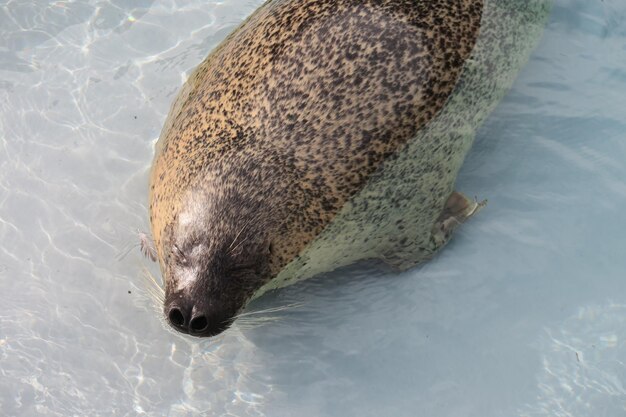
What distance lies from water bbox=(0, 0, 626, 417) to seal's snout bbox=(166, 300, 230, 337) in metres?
0.96

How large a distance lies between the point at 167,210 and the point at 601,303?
2.70 metres

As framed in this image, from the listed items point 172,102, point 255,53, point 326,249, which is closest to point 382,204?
point 326,249

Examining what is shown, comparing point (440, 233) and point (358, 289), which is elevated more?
point (440, 233)

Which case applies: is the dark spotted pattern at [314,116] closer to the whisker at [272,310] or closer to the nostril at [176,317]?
the nostril at [176,317]

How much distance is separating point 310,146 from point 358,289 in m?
1.14

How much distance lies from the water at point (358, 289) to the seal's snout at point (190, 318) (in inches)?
37.7

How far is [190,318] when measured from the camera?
3.29m

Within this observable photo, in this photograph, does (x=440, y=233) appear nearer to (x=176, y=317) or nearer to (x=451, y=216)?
(x=451, y=216)

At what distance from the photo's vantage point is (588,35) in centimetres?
536

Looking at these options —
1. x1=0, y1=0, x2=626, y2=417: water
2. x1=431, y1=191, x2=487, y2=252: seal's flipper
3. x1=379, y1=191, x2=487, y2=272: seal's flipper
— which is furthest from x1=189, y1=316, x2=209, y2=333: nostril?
x1=431, y1=191, x2=487, y2=252: seal's flipper

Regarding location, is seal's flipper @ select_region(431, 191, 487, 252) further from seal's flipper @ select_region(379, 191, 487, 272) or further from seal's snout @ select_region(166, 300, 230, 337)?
seal's snout @ select_region(166, 300, 230, 337)

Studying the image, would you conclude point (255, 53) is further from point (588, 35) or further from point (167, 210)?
point (588, 35)

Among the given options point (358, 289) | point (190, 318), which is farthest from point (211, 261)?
point (358, 289)

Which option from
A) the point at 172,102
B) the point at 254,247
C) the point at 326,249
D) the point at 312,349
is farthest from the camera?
the point at 172,102
